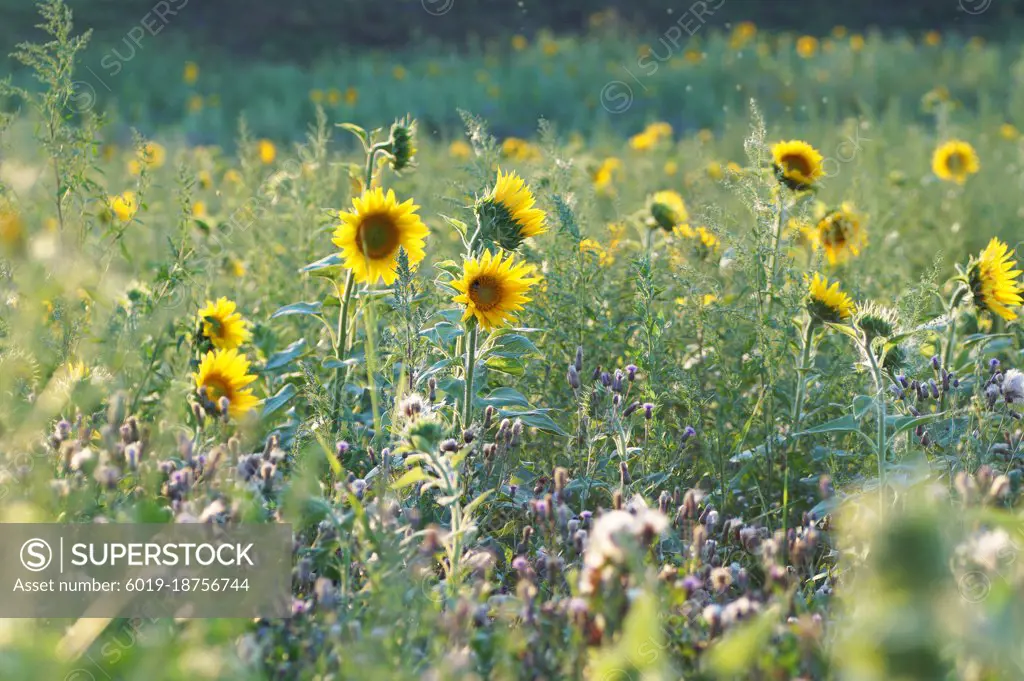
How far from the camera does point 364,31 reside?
17.2 metres

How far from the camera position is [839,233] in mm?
3533

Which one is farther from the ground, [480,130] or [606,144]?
[606,144]

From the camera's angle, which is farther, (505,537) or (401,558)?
(505,537)

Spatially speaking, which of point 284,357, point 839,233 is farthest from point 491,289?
point 839,233

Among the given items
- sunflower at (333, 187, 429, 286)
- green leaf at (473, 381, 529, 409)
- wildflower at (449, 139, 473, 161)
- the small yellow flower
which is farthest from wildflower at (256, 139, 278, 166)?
the small yellow flower

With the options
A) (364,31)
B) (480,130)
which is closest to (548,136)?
(480,130)

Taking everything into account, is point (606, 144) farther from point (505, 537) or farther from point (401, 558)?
point (401, 558)

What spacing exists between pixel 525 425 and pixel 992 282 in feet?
3.73

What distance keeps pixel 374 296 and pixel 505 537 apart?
25.6 inches

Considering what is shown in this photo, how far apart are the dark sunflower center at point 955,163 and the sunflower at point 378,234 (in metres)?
3.66

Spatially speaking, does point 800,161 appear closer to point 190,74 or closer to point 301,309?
point 301,309

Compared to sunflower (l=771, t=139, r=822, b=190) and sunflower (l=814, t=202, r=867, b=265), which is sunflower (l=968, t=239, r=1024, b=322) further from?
sunflower (l=814, t=202, r=867, b=265)

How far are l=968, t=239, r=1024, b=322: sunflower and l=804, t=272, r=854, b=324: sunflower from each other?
0.99ft

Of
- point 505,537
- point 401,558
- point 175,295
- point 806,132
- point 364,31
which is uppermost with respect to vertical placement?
point 364,31
